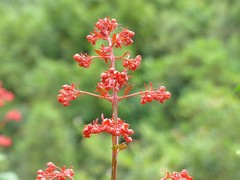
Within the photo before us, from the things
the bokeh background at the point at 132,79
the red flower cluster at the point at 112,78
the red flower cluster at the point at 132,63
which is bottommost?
the red flower cluster at the point at 112,78

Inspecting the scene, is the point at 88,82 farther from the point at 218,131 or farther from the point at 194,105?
the point at 218,131

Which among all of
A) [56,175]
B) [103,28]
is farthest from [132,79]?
[56,175]

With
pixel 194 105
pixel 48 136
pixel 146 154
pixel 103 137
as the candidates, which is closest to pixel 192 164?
pixel 146 154

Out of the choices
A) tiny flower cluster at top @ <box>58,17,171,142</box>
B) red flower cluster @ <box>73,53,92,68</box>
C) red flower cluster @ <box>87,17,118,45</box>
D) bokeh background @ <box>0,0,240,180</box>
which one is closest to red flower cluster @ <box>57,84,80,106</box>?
tiny flower cluster at top @ <box>58,17,171,142</box>

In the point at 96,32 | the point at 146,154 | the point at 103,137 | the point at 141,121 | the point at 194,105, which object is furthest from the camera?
the point at 141,121

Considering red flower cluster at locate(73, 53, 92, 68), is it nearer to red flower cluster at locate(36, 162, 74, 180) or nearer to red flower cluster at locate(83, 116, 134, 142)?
red flower cluster at locate(83, 116, 134, 142)

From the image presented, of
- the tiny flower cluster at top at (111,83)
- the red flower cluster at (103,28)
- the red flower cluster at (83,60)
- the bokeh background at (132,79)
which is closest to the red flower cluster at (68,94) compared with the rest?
the tiny flower cluster at top at (111,83)

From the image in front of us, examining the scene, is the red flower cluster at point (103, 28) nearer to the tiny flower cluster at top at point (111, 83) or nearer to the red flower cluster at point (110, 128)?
the tiny flower cluster at top at point (111, 83)

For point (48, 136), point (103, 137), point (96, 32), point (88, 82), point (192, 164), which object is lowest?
point (96, 32)
